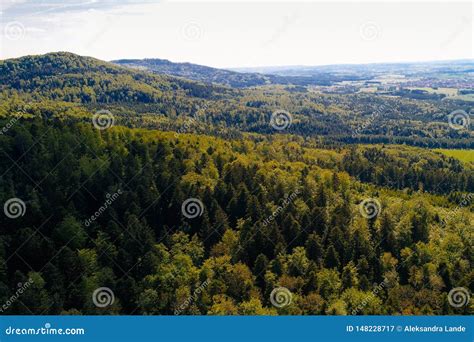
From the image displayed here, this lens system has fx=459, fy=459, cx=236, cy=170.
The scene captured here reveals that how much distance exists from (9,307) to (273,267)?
147ft

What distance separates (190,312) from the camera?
244 feet

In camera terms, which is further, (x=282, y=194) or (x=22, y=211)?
(x=282, y=194)

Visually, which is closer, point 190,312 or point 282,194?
point 190,312

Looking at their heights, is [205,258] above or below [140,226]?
below

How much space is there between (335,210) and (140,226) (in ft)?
153

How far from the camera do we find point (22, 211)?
88.2 m
